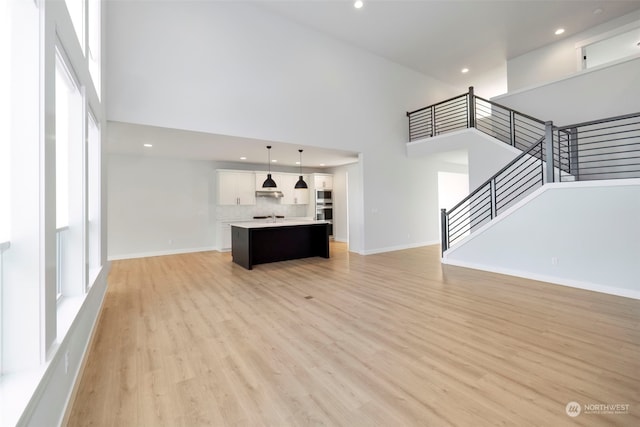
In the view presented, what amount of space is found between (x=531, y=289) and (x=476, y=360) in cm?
271

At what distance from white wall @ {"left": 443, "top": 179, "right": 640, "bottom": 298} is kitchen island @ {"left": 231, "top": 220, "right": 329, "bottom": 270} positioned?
383cm

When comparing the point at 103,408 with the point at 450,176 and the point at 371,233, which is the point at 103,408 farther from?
the point at 450,176

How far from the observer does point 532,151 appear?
5766 mm

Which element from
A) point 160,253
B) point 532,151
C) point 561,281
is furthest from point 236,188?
point 561,281

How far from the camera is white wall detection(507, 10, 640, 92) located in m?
6.13

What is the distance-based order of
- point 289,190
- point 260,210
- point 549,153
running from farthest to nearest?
point 289,190 → point 260,210 → point 549,153

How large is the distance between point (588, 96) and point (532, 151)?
172 cm

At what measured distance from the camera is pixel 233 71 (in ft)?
17.4

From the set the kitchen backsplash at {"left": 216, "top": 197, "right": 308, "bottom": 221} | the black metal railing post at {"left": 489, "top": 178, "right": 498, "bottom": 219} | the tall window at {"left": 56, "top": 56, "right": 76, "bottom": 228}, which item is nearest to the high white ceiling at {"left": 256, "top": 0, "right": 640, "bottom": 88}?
the black metal railing post at {"left": 489, "top": 178, "right": 498, "bottom": 219}

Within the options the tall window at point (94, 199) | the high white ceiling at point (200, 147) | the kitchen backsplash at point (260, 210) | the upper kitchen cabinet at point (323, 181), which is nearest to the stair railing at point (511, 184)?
the high white ceiling at point (200, 147)

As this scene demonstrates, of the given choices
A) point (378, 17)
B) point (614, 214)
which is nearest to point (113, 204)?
point (378, 17)

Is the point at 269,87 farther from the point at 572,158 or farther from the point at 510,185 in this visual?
the point at 572,158
